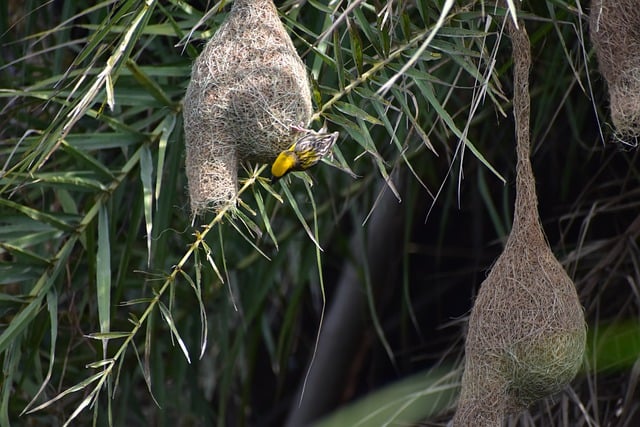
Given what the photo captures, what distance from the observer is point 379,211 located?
12.7ft

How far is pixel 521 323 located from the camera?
Answer: 194 cm

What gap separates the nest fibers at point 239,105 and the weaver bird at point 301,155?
0.02 metres

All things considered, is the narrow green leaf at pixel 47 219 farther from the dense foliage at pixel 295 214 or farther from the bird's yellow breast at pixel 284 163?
the bird's yellow breast at pixel 284 163

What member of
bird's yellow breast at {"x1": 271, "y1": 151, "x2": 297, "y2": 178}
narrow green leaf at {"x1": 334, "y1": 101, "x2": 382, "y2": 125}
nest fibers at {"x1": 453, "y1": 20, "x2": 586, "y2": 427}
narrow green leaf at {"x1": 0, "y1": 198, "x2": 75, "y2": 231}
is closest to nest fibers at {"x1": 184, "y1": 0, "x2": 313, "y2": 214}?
bird's yellow breast at {"x1": 271, "y1": 151, "x2": 297, "y2": 178}

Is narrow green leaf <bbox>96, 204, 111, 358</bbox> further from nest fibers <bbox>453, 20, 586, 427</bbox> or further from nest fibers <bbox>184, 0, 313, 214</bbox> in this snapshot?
nest fibers <bbox>453, 20, 586, 427</bbox>

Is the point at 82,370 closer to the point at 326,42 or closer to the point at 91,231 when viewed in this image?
the point at 91,231

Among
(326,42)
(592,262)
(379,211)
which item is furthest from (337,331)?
(326,42)

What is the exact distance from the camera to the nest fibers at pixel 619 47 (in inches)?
72.4

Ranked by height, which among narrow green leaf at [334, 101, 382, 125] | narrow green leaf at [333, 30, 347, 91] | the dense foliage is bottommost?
the dense foliage

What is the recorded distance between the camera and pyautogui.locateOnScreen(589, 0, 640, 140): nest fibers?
184 centimetres

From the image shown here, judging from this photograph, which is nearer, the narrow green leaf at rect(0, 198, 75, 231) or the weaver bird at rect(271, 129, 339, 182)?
the weaver bird at rect(271, 129, 339, 182)

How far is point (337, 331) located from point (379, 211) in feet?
1.53

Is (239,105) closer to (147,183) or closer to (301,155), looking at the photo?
(301,155)

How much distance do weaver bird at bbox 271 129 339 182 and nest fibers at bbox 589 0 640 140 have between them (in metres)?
0.46
